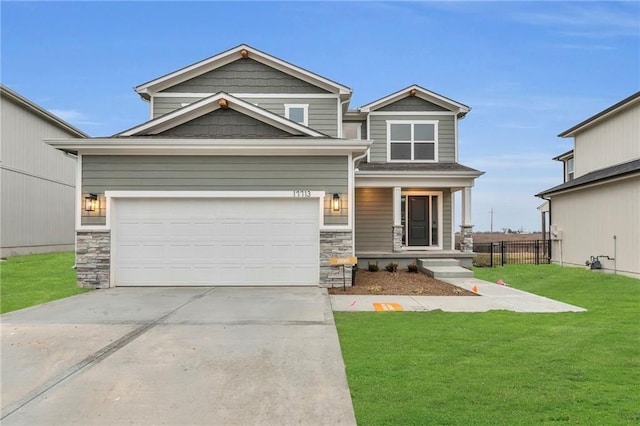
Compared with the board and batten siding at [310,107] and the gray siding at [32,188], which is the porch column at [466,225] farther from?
the gray siding at [32,188]

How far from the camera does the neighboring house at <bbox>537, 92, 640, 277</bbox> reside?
1237cm

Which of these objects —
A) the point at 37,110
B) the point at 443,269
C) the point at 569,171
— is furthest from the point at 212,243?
the point at 569,171

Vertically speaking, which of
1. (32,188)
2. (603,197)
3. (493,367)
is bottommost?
(493,367)

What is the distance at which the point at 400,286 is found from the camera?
10641 millimetres

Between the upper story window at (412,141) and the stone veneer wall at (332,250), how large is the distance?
693cm

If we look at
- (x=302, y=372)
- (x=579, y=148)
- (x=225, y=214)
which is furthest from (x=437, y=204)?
(x=302, y=372)

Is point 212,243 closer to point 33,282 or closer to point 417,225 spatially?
point 33,282

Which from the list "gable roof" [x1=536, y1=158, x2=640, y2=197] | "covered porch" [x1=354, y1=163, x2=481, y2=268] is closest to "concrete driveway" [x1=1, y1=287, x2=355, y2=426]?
"covered porch" [x1=354, y1=163, x2=481, y2=268]

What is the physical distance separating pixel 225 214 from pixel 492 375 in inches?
307

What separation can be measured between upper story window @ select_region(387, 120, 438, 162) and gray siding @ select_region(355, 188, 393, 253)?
1591 mm

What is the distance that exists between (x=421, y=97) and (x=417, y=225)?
5.21 meters

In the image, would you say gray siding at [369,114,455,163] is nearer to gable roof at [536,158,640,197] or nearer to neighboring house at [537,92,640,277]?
gable roof at [536,158,640,197]

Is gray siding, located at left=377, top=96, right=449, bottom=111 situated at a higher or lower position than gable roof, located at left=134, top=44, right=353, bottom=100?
lower

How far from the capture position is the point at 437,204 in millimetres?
16391
